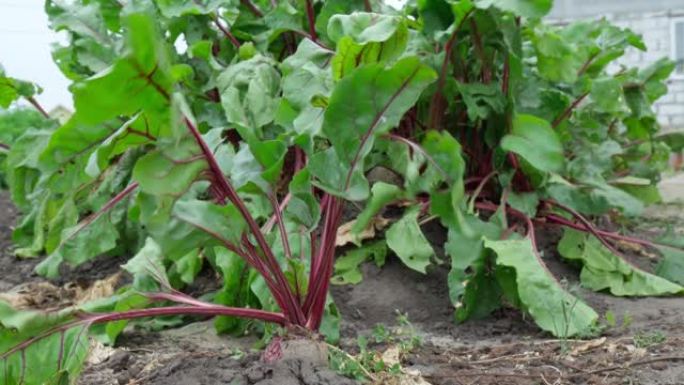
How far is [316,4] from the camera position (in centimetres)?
289

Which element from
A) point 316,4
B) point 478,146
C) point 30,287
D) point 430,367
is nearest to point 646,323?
point 430,367

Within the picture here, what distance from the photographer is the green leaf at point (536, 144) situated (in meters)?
2.30

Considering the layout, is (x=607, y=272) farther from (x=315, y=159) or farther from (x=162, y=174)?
(x=162, y=174)

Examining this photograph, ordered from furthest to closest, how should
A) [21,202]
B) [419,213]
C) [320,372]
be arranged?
[21,202] → [419,213] → [320,372]

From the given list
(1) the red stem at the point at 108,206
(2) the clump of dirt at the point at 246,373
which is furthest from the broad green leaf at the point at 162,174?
(1) the red stem at the point at 108,206

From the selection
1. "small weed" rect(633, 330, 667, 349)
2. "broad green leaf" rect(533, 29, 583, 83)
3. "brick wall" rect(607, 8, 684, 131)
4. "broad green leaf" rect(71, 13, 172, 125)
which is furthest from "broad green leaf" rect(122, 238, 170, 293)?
"brick wall" rect(607, 8, 684, 131)

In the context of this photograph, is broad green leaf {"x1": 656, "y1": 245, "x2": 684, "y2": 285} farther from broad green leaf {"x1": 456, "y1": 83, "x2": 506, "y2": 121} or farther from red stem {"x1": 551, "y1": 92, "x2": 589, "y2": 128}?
broad green leaf {"x1": 456, "y1": 83, "x2": 506, "y2": 121}

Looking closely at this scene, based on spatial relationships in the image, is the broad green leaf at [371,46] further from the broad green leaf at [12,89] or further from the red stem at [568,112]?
the broad green leaf at [12,89]

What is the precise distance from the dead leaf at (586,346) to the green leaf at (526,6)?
2.54 feet

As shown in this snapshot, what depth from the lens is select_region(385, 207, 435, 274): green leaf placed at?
227 cm

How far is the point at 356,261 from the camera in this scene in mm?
2615

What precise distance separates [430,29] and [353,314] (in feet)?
2.72

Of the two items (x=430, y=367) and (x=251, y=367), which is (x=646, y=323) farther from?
(x=251, y=367)

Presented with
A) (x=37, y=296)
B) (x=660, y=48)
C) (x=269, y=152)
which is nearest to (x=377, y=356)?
(x=269, y=152)
